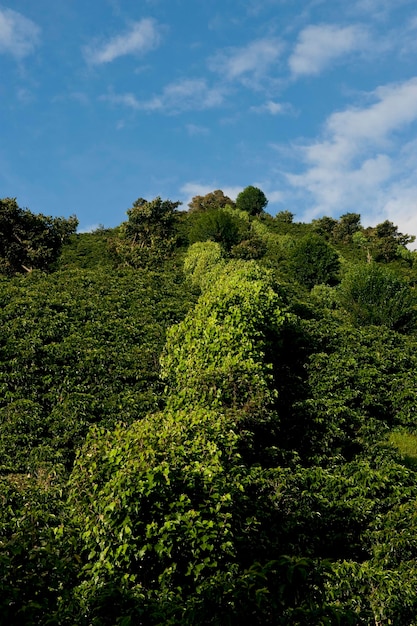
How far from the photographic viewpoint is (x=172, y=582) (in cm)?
1002

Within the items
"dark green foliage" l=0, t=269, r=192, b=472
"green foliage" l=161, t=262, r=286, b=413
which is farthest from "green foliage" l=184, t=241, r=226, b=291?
"green foliage" l=161, t=262, r=286, b=413

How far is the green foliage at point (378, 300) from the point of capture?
38.9m

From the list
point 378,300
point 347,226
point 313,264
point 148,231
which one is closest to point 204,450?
point 378,300

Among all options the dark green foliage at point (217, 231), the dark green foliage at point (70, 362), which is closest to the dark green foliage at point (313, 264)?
the dark green foliage at point (217, 231)

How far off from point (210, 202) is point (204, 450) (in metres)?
87.9

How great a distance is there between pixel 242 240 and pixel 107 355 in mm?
38436

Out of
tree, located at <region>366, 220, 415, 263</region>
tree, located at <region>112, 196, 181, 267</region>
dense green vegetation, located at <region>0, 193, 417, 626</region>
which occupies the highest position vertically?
tree, located at <region>366, 220, 415, 263</region>

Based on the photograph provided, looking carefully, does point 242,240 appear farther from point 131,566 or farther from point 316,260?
point 131,566

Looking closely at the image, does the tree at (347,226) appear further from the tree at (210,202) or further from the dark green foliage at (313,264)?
the dark green foliage at (313,264)

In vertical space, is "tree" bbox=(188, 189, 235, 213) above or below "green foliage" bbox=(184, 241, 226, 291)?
above

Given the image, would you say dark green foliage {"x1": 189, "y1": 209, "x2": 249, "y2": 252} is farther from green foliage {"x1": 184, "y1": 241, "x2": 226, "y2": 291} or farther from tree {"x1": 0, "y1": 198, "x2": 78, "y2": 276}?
tree {"x1": 0, "y1": 198, "x2": 78, "y2": 276}

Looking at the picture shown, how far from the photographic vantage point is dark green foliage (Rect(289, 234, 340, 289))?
54531 mm

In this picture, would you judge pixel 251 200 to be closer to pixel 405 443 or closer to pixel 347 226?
pixel 347 226

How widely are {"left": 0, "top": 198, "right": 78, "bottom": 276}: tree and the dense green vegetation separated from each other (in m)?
0.52
